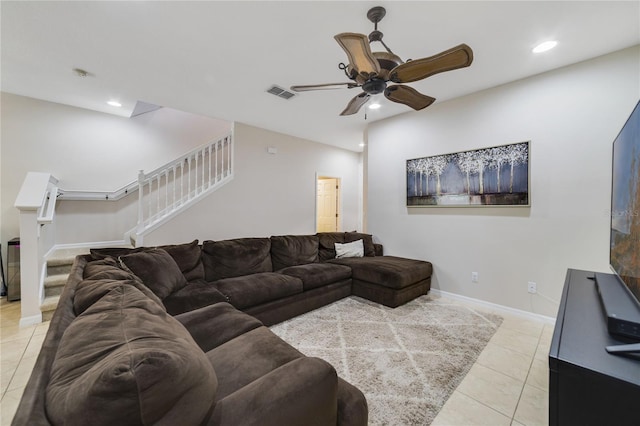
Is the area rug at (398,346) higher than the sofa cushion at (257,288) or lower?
lower

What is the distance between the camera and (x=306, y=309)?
296 cm

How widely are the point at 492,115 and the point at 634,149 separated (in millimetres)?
2147

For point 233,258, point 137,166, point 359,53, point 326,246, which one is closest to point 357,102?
point 359,53

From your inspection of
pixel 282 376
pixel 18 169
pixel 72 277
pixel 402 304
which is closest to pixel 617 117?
pixel 402 304

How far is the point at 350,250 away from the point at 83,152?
177 inches

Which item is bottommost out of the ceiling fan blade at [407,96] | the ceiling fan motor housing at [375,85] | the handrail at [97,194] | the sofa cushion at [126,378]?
the sofa cushion at [126,378]

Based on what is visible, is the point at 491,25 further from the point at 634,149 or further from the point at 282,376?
the point at 282,376

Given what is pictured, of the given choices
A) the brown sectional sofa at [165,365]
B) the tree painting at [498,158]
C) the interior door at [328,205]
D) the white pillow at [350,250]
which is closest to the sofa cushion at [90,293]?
the brown sectional sofa at [165,365]

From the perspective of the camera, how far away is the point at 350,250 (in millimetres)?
4008

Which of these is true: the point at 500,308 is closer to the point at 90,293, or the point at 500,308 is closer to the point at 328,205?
the point at 90,293

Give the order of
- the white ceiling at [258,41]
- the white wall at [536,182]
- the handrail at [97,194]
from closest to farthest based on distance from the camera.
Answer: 1. the white ceiling at [258,41]
2. the white wall at [536,182]
3. the handrail at [97,194]

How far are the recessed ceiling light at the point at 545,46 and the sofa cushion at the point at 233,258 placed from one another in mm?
3524

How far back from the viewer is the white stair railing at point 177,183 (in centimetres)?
350

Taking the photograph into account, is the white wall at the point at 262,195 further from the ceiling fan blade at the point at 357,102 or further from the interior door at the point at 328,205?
the ceiling fan blade at the point at 357,102
